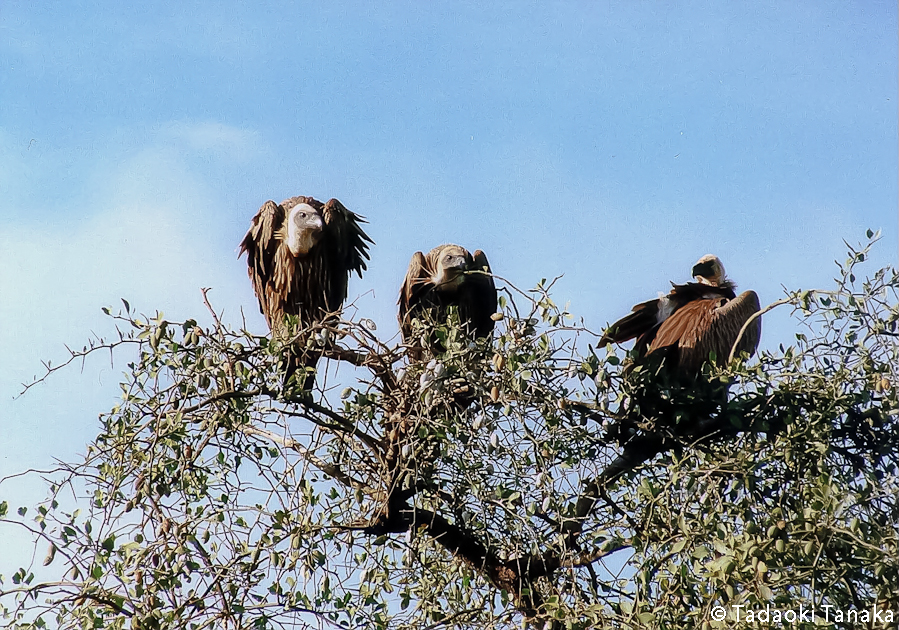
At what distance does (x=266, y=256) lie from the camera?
372 cm

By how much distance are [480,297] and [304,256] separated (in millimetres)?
587

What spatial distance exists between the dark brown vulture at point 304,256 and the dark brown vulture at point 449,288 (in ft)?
0.64

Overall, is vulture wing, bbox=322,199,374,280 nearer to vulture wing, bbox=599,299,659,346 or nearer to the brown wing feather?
the brown wing feather

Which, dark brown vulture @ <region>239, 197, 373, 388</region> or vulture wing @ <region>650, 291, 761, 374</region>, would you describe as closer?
vulture wing @ <region>650, 291, 761, 374</region>

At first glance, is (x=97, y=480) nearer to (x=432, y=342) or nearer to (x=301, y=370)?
(x=301, y=370)

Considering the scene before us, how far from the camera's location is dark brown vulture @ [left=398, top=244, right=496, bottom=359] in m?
3.65

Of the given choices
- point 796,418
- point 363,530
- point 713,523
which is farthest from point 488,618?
point 796,418

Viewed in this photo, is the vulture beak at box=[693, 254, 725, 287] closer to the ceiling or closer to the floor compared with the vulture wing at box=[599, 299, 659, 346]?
closer to the ceiling

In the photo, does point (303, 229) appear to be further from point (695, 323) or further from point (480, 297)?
point (695, 323)

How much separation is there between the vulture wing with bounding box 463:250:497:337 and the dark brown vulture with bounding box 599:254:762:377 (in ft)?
1.41

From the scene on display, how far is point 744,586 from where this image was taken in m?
2.55

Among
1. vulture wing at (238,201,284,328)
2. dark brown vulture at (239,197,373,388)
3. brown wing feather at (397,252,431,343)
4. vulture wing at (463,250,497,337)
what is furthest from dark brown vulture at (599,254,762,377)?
vulture wing at (238,201,284,328)

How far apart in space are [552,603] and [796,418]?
82 centimetres

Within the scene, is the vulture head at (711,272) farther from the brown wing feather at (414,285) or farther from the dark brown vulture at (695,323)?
the brown wing feather at (414,285)
